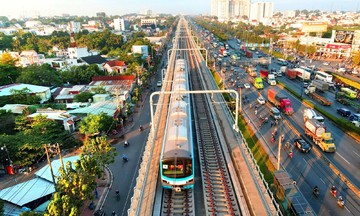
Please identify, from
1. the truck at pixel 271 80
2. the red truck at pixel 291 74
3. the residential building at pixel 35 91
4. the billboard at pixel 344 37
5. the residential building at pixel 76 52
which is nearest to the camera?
the residential building at pixel 35 91

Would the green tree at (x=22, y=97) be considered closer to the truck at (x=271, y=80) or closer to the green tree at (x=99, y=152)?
the green tree at (x=99, y=152)

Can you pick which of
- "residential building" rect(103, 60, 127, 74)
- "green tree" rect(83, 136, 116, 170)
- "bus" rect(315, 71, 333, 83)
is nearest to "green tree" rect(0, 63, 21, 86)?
"residential building" rect(103, 60, 127, 74)

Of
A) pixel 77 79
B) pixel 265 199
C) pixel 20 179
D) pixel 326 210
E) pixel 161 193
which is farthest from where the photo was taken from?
pixel 77 79

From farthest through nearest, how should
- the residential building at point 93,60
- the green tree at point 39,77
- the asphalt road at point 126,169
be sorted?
1. the residential building at point 93,60
2. the green tree at point 39,77
3. the asphalt road at point 126,169

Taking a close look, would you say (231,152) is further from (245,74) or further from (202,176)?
(245,74)

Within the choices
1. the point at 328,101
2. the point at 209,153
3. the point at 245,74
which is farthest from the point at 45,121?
the point at 245,74

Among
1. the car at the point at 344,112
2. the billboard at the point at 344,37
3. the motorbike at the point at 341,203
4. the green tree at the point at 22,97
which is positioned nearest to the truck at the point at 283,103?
the car at the point at 344,112
